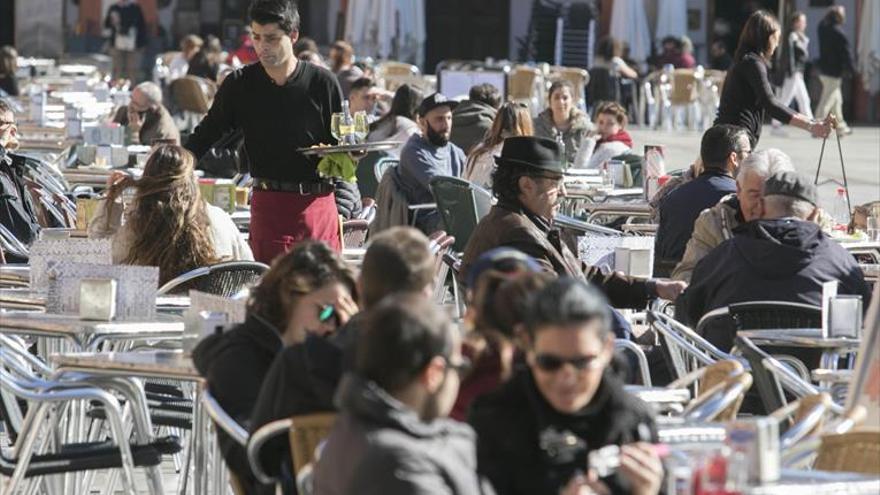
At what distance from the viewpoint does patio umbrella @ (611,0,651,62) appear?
110ft

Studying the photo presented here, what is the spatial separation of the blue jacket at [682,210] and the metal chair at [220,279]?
2978 millimetres

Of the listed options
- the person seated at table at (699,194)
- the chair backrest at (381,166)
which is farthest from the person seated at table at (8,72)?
the person seated at table at (699,194)

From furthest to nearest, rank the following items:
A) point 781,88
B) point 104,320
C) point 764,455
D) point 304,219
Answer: point 781,88 → point 304,219 → point 104,320 → point 764,455

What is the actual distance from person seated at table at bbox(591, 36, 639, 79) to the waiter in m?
22.9

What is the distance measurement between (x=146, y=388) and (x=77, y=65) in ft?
85.9

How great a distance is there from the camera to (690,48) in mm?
33688

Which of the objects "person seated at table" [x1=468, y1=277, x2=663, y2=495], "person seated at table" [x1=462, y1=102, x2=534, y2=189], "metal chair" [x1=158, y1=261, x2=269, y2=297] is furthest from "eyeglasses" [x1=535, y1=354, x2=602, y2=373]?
"person seated at table" [x1=462, y1=102, x2=534, y2=189]

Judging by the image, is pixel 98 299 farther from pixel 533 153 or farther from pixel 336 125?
pixel 336 125

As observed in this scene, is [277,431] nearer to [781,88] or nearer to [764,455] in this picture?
[764,455]

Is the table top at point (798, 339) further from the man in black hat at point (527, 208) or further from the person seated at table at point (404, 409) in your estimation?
the person seated at table at point (404, 409)

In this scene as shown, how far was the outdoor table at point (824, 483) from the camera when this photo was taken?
14.5 feet

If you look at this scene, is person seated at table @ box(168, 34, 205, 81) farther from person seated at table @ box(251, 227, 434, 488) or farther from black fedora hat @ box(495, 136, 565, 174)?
person seated at table @ box(251, 227, 434, 488)

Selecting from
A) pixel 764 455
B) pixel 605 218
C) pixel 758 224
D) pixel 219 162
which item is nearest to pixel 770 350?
pixel 758 224

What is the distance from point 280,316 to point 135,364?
0.72 metres
